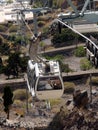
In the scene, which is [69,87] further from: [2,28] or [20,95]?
[2,28]

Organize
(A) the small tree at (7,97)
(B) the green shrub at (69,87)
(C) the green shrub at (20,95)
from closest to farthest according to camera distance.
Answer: (A) the small tree at (7,97)
(C) the green shrub at (20,95)
(B) the green shrub at (69,87)

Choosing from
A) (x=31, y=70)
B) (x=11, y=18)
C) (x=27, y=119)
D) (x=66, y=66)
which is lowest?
(x=11, y=18)

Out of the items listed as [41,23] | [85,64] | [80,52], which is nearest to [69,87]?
[85,64]

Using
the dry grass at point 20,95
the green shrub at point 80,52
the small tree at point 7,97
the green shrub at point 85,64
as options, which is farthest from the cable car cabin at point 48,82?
the green shrub at point 80,52

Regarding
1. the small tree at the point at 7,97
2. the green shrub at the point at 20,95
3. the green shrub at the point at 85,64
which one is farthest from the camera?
the green shrub at the point at 85,64

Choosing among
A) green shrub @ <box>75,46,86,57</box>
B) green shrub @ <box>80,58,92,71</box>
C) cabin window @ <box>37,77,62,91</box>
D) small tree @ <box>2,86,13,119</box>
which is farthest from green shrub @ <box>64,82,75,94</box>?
green shrub @ <box>75,46,86,57</box>

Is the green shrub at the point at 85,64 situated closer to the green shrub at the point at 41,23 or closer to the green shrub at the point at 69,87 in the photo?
the green shrub at the point at 69,87

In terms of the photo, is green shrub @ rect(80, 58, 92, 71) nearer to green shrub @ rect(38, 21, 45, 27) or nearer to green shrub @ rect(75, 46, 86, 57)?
green shrub @ rect(75, 46, 86, 57)

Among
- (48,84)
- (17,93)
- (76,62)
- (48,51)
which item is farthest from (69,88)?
(48,51)

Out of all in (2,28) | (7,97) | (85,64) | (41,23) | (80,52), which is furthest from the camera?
(41,23)

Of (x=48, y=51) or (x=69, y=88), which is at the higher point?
(x=69, y=88)

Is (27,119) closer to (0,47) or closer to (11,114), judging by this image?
(11,114)
